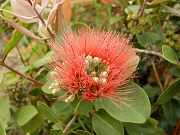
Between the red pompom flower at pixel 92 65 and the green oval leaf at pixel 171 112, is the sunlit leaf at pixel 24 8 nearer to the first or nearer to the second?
the red pompom flower at pixel 92 65

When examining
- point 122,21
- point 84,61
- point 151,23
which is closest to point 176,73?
point 151,23

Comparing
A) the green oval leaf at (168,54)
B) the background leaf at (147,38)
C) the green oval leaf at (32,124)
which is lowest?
the green oval leaf at (32,124)

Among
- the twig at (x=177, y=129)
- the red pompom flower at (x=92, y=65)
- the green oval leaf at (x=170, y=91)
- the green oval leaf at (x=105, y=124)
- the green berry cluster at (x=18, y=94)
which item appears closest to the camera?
the red pompom flower at (x=92, y=65)

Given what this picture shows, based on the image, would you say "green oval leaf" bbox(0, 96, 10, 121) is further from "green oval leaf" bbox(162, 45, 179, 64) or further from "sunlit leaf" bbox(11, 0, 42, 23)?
"green oval leaf" bbox(162, 45, 179, 64)

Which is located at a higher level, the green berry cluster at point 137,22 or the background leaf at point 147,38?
the green berry cluster at point 137,22

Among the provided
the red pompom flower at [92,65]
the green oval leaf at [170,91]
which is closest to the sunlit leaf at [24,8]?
the red pompom flower at [92,65]

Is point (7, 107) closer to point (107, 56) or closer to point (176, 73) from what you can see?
point (107, 56)
